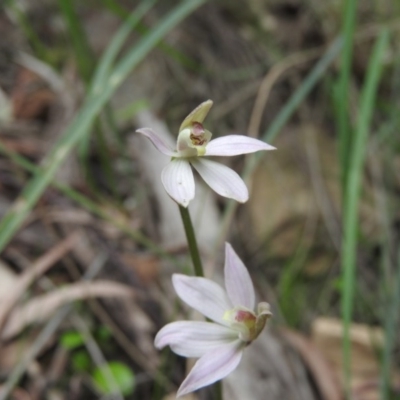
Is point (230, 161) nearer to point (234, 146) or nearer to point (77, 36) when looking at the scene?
point (77, 36)

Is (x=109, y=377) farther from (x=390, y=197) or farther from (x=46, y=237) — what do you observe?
(x=390, y=197)

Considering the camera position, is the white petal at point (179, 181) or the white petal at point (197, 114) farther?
the white petal at point (197, 114)

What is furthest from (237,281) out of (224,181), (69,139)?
(69,139)

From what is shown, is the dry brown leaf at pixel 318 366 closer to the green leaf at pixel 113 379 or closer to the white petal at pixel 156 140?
the green leaf at pixel 113 379

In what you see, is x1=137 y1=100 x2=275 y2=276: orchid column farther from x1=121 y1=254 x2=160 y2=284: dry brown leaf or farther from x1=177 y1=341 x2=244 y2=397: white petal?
x1=121 y1=254 x2=160 y2=284: dry brown leaf

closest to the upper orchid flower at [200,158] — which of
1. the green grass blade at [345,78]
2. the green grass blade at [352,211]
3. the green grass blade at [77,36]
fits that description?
the green grass blade at [352,211]

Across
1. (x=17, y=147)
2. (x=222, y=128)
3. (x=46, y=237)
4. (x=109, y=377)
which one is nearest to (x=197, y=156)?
(x=109, y=377)
